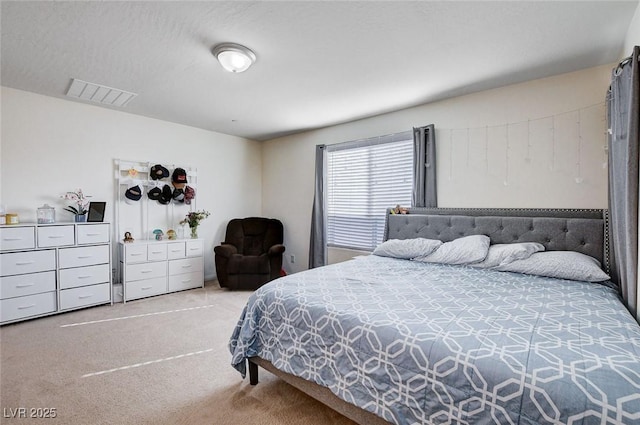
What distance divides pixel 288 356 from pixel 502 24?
8.42 feet

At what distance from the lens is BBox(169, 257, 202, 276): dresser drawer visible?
4.14 metres

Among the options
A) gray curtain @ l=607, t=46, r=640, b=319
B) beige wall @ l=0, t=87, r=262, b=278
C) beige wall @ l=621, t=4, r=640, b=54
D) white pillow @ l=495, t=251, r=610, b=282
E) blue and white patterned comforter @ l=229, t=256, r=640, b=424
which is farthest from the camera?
beige wall @ l=0, t=87, r=262, b=278

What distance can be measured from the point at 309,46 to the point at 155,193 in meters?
3.15

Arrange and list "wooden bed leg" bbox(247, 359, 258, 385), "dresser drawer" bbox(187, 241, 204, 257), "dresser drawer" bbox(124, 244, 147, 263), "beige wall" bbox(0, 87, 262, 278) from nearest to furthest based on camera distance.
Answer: "wooden bed leg" bbox(247, 359, 258, 385), "beige wall" bbox(0, 87, 262, 278), "dresser drawer" bbox(124, 244, 147, 263), "dresser drawer" bbox(187, 241, 204, 257)

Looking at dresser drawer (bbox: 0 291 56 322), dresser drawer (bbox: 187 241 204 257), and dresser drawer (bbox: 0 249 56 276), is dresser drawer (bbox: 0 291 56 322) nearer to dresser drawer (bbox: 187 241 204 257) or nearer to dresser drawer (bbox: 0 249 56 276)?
dresser drawer (bbox: 0 249 56 276)

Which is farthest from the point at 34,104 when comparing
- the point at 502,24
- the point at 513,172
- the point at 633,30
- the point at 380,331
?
the point at 633,30

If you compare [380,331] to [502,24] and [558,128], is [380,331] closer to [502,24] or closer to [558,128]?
[502,24]

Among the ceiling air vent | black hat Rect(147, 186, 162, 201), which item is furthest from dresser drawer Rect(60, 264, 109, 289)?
the ceiling air vent

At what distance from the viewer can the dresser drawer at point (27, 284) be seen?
2.94 metres

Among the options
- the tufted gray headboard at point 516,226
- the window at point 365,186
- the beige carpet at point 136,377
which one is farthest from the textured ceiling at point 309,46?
the beige carpet at point 136,377

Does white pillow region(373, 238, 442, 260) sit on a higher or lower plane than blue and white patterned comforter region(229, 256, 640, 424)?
higher

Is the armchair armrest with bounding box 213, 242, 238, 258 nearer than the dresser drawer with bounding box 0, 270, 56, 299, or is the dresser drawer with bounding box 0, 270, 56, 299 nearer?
the dresser drawer with bounding box 0, 270, 56, 299

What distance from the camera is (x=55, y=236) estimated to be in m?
3.22

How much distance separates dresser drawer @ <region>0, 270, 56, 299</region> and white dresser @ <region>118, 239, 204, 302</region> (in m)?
0.69
